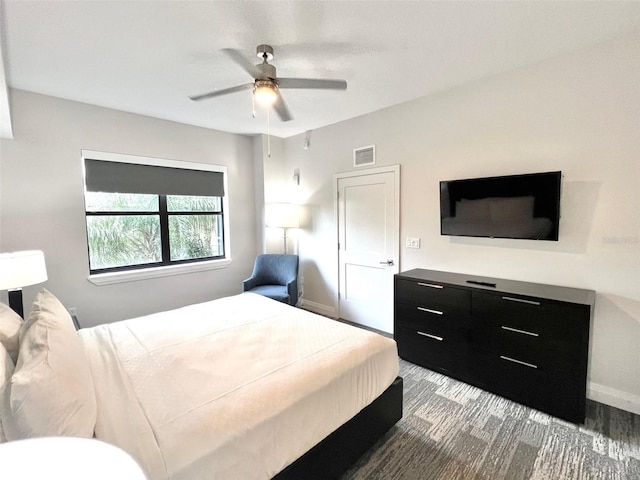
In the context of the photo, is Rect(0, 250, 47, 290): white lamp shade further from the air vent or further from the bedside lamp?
the air vent

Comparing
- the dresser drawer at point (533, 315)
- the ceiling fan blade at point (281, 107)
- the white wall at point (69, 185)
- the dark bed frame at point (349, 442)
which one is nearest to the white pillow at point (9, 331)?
the dark bed frame at point (349, 442)

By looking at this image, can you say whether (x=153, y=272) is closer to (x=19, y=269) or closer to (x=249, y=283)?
(x=249, y=283)

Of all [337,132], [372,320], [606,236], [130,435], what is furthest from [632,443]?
[337,132]

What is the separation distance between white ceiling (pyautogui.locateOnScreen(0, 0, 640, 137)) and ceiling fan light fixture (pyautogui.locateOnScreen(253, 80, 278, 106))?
350 mm

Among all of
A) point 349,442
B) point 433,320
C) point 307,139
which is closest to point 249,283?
point 307,139

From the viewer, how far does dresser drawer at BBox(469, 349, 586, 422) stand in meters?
2.04

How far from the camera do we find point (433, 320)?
2713mm

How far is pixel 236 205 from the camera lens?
4.44 meters

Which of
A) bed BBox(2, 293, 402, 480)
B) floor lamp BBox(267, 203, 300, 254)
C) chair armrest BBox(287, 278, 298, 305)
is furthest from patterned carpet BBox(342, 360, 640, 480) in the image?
floor lamp BBox(267, 203, 300, 254)

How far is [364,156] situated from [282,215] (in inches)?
54.5

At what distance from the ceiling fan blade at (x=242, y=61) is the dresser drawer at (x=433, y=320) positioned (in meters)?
2.35

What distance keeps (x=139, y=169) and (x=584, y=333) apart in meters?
4.49

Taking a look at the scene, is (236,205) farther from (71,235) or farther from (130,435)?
(130,435)

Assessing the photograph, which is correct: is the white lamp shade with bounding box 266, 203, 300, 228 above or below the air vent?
below
